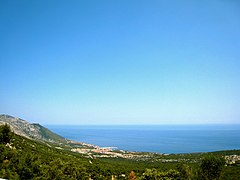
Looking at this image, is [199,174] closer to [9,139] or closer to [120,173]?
[120,173]

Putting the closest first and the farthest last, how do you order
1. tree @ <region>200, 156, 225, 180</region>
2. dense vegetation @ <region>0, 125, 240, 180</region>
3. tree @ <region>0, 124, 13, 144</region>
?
dense vegetation @ <region>0, 125, 240, 180</region> < tree @ <region>200, 156, 225, 180</region> < tree @ <region>0, 124, 13, 144</region>

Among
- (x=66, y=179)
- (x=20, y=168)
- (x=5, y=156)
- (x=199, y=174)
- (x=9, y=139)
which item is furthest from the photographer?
(x=9, y=139)

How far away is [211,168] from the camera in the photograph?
26.7m

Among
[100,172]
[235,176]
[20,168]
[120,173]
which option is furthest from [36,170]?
[235,176]

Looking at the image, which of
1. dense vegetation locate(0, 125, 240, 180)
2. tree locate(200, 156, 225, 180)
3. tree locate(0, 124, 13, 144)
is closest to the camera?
dense vegetation locate(0, 125, 240, 180)

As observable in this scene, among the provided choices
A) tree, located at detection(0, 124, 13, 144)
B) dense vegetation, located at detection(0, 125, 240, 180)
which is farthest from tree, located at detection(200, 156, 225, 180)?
tree, located at detection(0, 124, 13, 144)

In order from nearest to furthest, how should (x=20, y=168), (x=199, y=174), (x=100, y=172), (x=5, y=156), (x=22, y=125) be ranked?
(x=20, y=168)
(x=5, y=156)
(x=199, y=174)
(x=100, y=172)
(x=22, y=125)

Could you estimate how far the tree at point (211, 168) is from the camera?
86.4ft

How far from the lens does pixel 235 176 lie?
3075cm

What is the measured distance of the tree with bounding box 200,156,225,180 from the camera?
2633 cm

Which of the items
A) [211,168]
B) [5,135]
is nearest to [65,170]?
[5,135]

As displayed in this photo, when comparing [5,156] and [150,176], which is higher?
[5,156]

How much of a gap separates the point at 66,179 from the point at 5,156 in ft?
25.2

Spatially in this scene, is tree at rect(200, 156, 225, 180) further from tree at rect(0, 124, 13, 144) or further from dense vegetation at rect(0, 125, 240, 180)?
tree at rect(0, 124, 13, 144)
